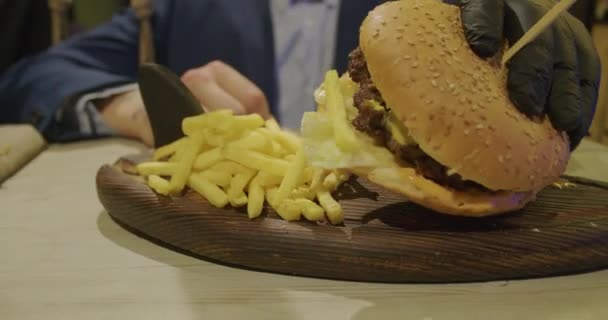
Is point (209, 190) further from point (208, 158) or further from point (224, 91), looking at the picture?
point (224, 91)

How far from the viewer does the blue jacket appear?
7.78 feet

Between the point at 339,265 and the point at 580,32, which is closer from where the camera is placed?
the point at 339,265

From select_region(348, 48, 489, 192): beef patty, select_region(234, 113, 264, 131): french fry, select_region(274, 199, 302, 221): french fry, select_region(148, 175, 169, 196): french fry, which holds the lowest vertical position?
select_region(148, 175, 169, 196): french fry

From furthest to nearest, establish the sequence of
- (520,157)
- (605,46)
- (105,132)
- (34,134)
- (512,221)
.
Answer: (605,46) < (105,132) < (34,134) < (512,221) < (520,157)

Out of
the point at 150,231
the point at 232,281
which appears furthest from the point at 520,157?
the point at 150,231

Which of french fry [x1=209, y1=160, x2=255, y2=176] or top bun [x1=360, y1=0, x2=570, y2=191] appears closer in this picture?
top bun [x1=360, y1=0, x2=570, y2=191]

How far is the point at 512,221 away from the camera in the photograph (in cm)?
112

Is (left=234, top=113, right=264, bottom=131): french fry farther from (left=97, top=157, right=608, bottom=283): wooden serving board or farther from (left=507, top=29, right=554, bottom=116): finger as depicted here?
(left=507, top=29, right=554, bottom=116): finger

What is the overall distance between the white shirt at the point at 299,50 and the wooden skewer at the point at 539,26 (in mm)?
1599

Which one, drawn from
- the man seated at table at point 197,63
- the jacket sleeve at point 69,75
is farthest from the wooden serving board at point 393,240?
the jacket sleeve at point 69,75

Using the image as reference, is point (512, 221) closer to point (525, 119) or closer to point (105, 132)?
point (525, 119)

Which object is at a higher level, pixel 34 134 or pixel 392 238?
pixel 392 238

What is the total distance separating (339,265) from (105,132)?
1.35m

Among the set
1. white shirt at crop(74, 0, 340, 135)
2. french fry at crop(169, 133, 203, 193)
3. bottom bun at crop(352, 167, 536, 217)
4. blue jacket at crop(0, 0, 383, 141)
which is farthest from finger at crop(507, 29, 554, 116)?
white shirt at crop(74, 0, 340, 135)
